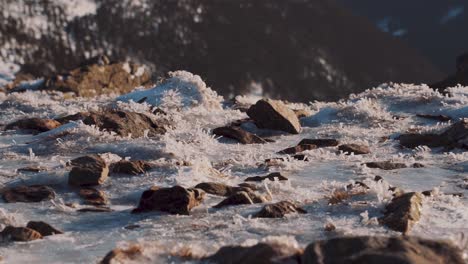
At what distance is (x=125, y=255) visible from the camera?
547 cm

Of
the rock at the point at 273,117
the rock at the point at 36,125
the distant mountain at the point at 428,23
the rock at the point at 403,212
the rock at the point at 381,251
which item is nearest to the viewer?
the rock at the point at 381,251

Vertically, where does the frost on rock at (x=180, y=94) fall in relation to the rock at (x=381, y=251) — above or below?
above

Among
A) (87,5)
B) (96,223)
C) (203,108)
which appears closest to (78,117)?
(203,108)

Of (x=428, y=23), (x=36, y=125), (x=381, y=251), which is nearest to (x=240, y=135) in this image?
(x=36, y=125)

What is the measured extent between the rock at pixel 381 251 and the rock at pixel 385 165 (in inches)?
192

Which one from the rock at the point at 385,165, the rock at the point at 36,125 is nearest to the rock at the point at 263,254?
the rock at the point at 385,165

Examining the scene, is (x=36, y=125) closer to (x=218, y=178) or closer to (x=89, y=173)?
(x=89, y=173)

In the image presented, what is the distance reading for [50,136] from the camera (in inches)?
458

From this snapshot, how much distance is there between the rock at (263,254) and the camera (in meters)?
4.95

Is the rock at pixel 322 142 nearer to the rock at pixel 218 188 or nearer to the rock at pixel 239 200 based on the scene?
the rock at pixel 218 188

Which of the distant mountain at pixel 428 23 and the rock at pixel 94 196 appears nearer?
the rock at pixel 94 196

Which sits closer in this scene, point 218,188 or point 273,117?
point 218,188

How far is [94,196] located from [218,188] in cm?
152

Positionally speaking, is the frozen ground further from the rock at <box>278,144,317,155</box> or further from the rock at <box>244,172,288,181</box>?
the rock at <box>278,144,317,155</box>
